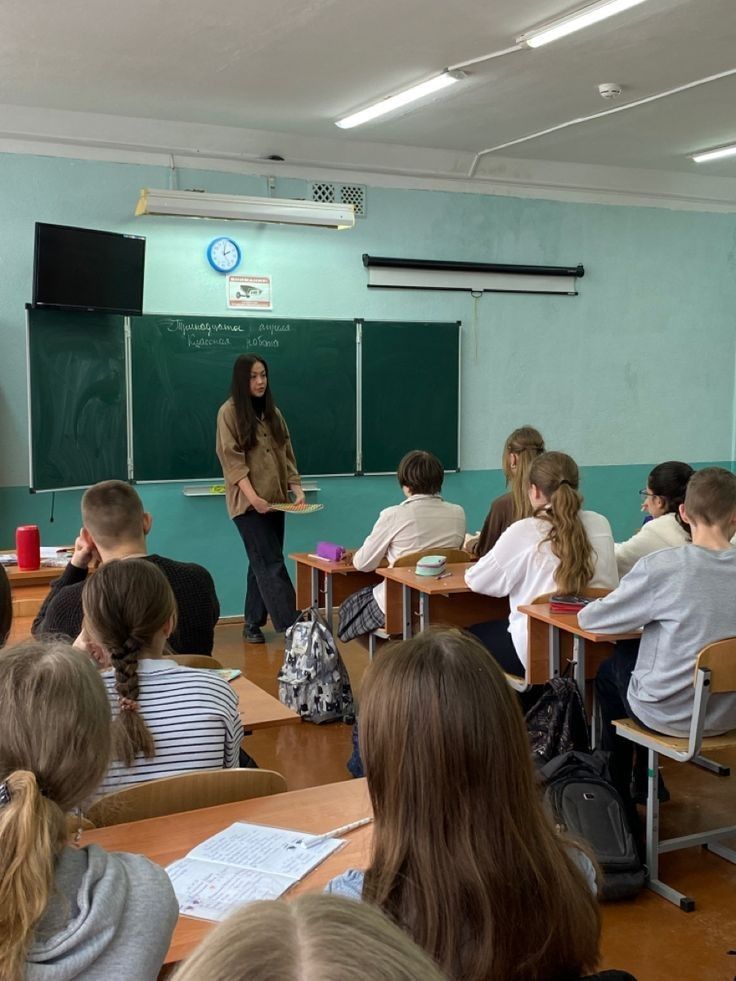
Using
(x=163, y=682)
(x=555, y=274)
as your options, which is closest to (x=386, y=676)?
(x=163, y=682)

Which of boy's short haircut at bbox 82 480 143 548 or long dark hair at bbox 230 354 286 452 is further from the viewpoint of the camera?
long dark hair at bbox 230 354 286 452

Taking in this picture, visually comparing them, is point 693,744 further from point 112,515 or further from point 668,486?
point 112,515

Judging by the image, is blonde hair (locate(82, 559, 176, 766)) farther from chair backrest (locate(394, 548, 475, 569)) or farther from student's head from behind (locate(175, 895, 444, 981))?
chair backrest (locate(394, 548, 475, 569))

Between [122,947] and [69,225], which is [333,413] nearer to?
[69,225]

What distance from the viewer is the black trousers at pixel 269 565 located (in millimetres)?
5945

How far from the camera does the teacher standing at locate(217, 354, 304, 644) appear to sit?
591 centimetres

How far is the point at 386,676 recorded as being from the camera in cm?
137

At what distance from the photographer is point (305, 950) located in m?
0.51

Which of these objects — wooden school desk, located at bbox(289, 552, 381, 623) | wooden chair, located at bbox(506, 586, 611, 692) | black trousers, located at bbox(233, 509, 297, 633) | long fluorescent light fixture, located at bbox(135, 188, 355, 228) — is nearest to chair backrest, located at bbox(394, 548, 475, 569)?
wooden school desk, located at bbox(289, 552, 381, 623)

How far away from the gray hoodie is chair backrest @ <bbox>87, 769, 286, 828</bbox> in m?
0.71

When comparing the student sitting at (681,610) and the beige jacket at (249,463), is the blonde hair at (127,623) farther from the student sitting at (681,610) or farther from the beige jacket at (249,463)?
the beige jacket at (249,463)

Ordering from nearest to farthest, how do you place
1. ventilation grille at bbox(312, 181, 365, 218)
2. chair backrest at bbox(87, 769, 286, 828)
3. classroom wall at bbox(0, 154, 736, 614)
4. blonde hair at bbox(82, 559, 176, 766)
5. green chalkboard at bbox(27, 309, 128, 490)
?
chair backrest at bbox(87, 769, 286, 828)
blonde hair at bbox(82, 559, 176, 766)
green chalkboard at bbox(27, 309, 128, 490)
classroom wall at bbox(0, 154, 736, 614)
ventilation grille at bbox(312, 181, 365, 218)

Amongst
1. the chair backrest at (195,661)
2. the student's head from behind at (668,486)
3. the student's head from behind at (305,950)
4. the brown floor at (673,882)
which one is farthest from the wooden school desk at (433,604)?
the student's head from behind at (305,950)

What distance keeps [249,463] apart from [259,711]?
3.47 meters
